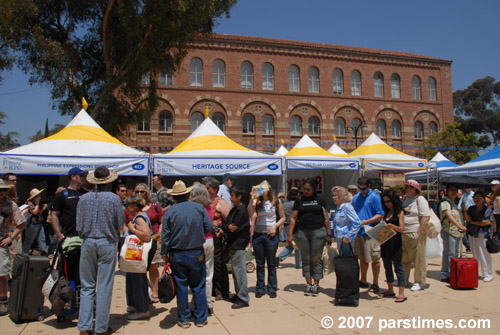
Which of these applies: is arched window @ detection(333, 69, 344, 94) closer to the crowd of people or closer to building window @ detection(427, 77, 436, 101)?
building window @ detection(427, 77, 436, 101)

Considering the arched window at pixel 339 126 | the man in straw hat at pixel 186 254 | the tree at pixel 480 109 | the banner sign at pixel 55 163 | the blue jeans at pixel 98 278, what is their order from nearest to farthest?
the blue jeans at pixel 98 278
the man in straw hat at pixel 186 254
the banner sign at pixel 55 163
the arched window at pixel 339 126
the tree at pixel 480 109

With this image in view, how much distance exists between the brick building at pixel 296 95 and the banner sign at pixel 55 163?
1753 centimetres

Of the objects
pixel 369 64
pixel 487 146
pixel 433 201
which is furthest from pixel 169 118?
pixel 487 146

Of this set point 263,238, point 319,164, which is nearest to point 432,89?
point 319,164

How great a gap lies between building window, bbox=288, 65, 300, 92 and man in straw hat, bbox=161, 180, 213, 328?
26.8 m

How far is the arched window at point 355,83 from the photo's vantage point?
3212 cm

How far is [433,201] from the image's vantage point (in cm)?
1180

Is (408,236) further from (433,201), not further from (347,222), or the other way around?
(433,201)

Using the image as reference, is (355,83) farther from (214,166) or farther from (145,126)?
(214,166)

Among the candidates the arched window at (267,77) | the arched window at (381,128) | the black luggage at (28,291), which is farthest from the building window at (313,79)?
the black luggage at (28,291)

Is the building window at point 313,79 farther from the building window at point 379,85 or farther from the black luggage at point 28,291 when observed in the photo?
the black luggage at point 28,291

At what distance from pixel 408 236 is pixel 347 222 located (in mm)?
1093

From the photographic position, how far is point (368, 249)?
6223 mm

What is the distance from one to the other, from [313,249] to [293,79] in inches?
1025
